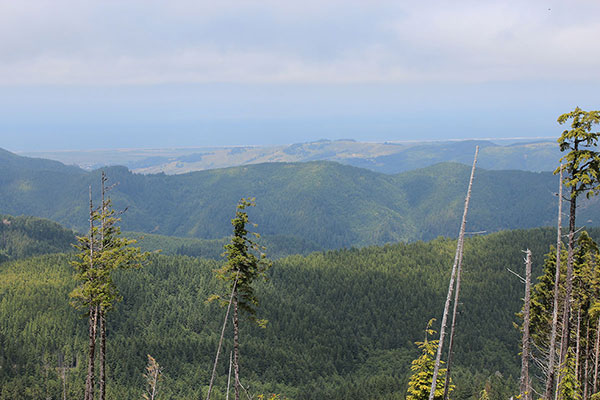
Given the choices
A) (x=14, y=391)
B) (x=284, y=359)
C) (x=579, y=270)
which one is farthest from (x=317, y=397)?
(x=579, y=270)

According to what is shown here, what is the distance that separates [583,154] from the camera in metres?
25.6

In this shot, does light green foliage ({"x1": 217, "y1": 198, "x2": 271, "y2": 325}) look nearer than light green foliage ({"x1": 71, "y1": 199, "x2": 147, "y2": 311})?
No

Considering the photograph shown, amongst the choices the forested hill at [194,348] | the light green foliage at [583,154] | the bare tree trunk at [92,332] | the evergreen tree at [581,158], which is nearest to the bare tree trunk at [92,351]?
the bare tree trunk at [92,332]

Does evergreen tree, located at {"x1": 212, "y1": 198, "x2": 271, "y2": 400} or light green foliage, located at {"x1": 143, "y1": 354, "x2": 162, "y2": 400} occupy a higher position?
evergreen tree, located at {"x1": 212, "y1": 198, "x2": 271, "y2": 400}

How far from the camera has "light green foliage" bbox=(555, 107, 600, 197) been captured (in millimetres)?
25469

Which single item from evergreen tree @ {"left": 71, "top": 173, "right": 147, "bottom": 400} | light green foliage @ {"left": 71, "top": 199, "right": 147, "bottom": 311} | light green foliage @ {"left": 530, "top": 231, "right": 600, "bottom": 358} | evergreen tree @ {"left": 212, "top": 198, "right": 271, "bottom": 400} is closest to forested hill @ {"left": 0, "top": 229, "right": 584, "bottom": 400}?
light green foliage @ {"left": 530, "top": 231, "right": 600, "bottom": 358}

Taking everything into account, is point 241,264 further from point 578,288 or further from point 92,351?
point 578,288

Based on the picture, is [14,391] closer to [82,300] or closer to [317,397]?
[317,397]

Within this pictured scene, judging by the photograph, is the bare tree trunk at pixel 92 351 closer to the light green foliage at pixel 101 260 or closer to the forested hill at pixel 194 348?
the light green foliage at pixel 101 260

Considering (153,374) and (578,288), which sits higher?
(578,288)

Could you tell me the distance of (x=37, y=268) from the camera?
191 meters

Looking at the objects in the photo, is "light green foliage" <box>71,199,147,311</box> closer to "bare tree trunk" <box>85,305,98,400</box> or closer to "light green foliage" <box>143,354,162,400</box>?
"bare tree trunk" <box>85,305,98,400</box>

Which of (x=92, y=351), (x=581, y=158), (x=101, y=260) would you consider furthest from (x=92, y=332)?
(x=581, y=158)

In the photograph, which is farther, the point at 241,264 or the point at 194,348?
the point at 194,348
